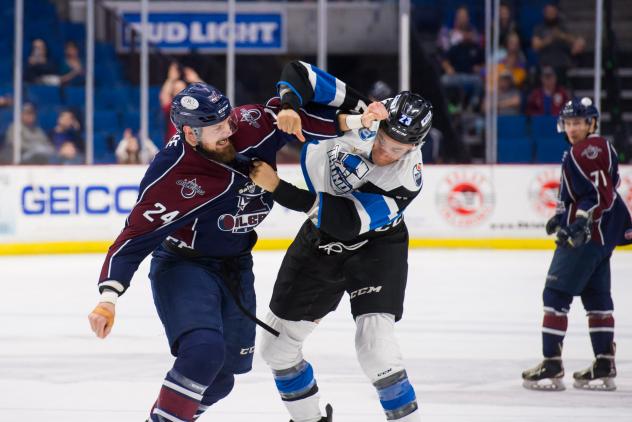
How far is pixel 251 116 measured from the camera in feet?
11.8

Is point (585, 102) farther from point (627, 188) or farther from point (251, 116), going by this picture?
point (627, 188)

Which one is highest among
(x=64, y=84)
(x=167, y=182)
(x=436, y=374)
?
(x=64, y=84)

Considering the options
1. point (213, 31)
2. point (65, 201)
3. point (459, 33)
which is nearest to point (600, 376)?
point (65, 201)

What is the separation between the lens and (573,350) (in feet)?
18.9

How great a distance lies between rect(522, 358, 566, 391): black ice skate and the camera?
193 inches

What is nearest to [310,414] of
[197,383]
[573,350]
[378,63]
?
[197,383]

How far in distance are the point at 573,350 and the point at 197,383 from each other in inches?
117

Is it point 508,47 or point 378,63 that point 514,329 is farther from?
point 378,63

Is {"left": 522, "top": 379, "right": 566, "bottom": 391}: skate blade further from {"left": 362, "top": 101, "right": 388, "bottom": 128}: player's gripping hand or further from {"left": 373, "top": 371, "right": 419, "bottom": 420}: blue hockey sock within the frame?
{"left": 362, "top": 101, "right": 388, "bottom": 128}: player's gripping hand

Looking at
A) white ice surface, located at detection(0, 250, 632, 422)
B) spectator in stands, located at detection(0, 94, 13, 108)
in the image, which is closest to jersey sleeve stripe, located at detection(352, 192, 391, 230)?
white ice surface, located at detection(0, 250, 632, 422)

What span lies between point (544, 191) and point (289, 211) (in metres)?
2.28

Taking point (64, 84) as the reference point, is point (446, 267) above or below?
below

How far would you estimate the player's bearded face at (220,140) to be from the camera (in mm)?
3385

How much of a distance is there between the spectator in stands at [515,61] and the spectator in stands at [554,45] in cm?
41
